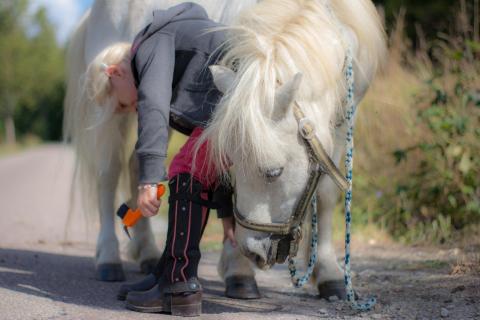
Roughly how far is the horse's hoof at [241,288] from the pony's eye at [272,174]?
0.85m

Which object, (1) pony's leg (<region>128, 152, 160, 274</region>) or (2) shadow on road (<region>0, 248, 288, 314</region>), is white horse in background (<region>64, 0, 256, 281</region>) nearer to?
(1) pony's leg (<region>128, 152, 160, 274</region>)

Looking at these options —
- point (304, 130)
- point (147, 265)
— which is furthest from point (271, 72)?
point (147, 265)

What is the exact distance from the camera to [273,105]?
7.73 feet

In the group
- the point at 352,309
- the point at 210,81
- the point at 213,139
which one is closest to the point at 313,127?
the point at 213,139

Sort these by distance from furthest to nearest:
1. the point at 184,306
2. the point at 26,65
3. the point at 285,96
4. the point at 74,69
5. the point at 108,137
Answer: the point at 26,65 < the point at 74,69 < the point at 108,137 < the point at 184,306 < the point at 285,96

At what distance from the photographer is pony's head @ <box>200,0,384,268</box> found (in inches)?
92.4

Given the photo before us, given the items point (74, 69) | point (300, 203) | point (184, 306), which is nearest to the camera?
point (300, 203)

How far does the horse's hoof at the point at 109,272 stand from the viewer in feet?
11.4

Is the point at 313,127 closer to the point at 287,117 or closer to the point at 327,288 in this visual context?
the point at 287,117

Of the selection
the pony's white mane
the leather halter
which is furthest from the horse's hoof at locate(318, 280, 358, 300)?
the pony's white mane

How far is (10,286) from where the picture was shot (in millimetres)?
2979

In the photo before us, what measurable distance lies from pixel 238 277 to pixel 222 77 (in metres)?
1.07

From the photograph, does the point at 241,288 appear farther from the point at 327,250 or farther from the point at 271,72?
the point at 271,72

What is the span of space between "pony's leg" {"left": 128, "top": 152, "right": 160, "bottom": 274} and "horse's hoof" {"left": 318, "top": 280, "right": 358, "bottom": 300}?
1.10 meters
